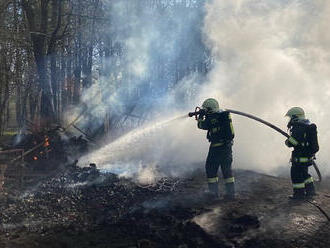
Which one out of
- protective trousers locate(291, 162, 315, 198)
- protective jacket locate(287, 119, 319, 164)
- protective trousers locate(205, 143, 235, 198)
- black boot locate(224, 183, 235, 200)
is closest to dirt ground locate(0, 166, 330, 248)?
black boot locate(224, 183, 235, 200)

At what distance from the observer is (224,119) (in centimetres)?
792

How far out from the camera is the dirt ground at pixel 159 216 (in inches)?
238

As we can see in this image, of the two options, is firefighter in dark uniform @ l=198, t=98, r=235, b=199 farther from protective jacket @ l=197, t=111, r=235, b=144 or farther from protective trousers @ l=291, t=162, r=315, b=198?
protective trousers @ l=291, t=162, r=315, b=198

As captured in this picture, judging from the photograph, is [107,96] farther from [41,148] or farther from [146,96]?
[41,148]

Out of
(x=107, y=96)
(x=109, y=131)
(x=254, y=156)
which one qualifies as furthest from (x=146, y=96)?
(x=254, y=156)

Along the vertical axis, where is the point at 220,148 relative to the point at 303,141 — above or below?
below

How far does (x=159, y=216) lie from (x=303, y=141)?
10.4 feet

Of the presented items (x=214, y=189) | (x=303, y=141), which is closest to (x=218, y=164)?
(x=214, y=189)

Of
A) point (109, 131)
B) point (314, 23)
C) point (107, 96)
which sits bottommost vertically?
point (109, 131)

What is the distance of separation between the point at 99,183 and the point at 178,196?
2124mm

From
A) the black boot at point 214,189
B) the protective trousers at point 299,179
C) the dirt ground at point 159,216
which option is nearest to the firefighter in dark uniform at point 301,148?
the protective trousers at point 299,179

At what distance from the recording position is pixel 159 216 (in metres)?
7.05

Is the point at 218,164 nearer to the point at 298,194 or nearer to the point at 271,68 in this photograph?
the point at 298,194

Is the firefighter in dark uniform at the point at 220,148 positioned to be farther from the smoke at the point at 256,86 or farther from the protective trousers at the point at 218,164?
the smoke at the point at 256,86
